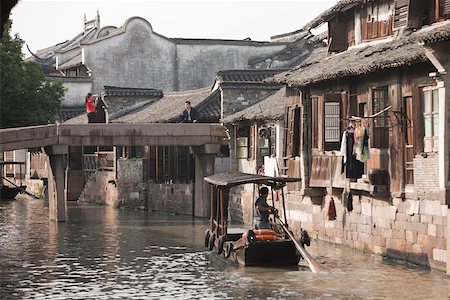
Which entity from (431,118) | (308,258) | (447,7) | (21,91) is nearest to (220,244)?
(308,258)

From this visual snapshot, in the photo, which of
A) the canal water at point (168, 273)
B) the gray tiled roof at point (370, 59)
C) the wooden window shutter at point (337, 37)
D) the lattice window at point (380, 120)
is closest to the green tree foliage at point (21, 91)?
the canal water at point (168, 273)

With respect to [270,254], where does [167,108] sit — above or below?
above

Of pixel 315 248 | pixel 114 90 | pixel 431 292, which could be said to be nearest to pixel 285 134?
pixel 315 248

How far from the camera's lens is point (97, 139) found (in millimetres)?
38438

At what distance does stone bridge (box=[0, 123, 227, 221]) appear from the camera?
3706 centimetres

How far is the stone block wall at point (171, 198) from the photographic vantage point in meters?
42.7

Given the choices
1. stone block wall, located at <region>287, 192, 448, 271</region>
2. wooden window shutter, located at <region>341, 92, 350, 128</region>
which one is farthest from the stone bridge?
wooden window shutter, located at <region>341, 92, 350, 128</region>

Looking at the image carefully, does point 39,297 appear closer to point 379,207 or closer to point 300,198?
point 379,207

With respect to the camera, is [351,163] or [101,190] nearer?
[351,163]

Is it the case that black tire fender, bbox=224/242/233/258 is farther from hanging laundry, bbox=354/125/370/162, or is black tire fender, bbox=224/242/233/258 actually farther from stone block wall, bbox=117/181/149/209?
stone block wall, bbox=117/181/149/209

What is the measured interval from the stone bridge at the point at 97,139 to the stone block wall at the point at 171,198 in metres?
2.42

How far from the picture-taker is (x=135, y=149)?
50000 mm

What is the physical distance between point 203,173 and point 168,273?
15.9 meters

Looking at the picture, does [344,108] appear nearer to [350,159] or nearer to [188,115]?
[350,159]
